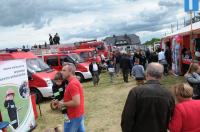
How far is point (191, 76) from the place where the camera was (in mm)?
7781

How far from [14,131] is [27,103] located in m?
1.42

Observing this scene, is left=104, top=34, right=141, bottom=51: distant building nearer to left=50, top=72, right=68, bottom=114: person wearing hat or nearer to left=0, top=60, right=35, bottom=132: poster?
left=0, top=60, right=35, bottom=132: poster

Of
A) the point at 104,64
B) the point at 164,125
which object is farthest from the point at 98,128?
the point at 104,64

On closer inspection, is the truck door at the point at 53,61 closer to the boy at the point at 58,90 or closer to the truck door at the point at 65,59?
the truck door at the point at 65,59

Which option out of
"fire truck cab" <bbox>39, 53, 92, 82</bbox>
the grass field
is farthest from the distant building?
the grass field

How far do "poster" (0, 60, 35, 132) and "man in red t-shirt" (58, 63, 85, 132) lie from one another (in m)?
2.42

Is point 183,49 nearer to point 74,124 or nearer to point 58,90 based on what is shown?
point 58,90

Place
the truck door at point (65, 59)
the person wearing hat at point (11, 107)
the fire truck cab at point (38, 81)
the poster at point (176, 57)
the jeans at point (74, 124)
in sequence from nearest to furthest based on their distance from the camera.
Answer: the jeans at point (74, 124), the person wearing hat at point (11, 107), the fire truck cab at point (38, 81), the poster at point (176, 57), the truck door at point (65, 59)

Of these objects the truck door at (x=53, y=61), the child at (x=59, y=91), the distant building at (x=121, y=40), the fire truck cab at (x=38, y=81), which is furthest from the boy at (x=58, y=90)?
the distant building at (x=121, y=40)

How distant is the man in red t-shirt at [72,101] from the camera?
5531mm

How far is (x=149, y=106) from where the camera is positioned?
160 inches

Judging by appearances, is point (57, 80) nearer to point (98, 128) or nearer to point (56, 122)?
point (98, 128)

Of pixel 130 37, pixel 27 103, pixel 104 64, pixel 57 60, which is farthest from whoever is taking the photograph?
pixel 130 37

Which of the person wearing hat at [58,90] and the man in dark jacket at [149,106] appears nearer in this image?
the man in dark jacket at [149,106]
